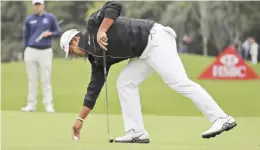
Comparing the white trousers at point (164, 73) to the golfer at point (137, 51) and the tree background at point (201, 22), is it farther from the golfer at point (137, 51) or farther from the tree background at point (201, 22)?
the tree background at point (201, 22)

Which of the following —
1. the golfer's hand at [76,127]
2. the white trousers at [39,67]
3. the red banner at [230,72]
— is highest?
the golfer's hand at [76,127]

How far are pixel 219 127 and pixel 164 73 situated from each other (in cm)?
79

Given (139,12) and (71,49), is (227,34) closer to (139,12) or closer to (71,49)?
(139,12)

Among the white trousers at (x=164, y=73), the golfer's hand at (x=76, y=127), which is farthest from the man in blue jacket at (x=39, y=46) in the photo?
the white trousers at (x=164, y=73)

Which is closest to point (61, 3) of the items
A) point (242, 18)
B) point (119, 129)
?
point (242, 18)

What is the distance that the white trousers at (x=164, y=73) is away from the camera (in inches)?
290

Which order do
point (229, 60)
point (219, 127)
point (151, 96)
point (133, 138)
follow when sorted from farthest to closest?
point (229, 60), point (151, 96), point (133, 138), point (219, 127)

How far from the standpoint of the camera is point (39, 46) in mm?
14188

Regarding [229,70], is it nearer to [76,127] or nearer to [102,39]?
[76,127]

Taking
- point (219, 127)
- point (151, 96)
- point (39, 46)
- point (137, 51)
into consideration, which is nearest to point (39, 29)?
point (39, 46)

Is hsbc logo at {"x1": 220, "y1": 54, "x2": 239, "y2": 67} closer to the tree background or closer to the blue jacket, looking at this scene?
the blue jacket

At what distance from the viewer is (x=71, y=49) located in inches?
301

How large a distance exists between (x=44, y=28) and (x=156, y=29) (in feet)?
23.1

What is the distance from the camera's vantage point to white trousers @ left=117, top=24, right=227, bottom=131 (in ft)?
24.2
